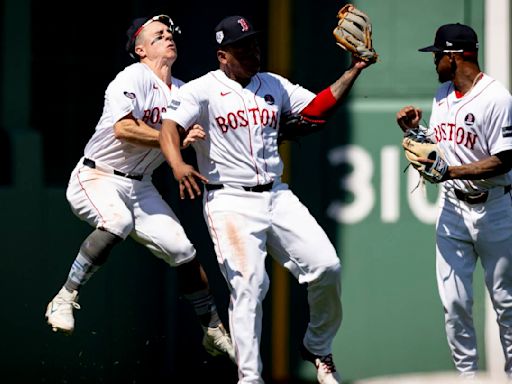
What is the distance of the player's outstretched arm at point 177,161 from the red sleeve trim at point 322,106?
0.75 metres

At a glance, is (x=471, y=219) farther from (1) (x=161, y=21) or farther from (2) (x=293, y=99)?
(1) (x=161, y=21)

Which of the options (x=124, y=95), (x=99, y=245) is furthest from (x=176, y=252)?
(x=124, y=95)

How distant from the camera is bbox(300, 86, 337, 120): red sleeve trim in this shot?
8469 mm

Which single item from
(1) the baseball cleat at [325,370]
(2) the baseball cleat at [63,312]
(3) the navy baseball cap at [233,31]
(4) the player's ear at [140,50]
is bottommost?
(1) the baseball cleat at [325,370]

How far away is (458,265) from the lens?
855 cm

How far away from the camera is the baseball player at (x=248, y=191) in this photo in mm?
8227

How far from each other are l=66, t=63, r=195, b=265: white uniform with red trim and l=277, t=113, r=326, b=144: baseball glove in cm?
70

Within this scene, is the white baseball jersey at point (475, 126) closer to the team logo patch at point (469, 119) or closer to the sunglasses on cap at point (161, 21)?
the team logo patch at point (469, 119)

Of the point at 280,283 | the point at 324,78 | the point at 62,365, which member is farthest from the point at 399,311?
the point at 62,365

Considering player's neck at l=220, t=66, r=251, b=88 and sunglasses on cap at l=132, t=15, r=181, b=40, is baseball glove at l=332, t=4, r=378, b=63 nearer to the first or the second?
player's neck at l=220, t=66, r=251, b=88

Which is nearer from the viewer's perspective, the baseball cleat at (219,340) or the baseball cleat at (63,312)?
the baseball cleat at (63,312)

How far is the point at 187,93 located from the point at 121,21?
1.86 metres

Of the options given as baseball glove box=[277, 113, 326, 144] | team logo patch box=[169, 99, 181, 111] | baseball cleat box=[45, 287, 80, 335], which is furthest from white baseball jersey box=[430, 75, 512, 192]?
baseball cleat box=[45, 287, 80, 335]

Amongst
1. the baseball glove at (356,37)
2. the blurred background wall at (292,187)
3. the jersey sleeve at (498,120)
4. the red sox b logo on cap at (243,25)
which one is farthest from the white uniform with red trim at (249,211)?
the blurred background wall at (292,187)
